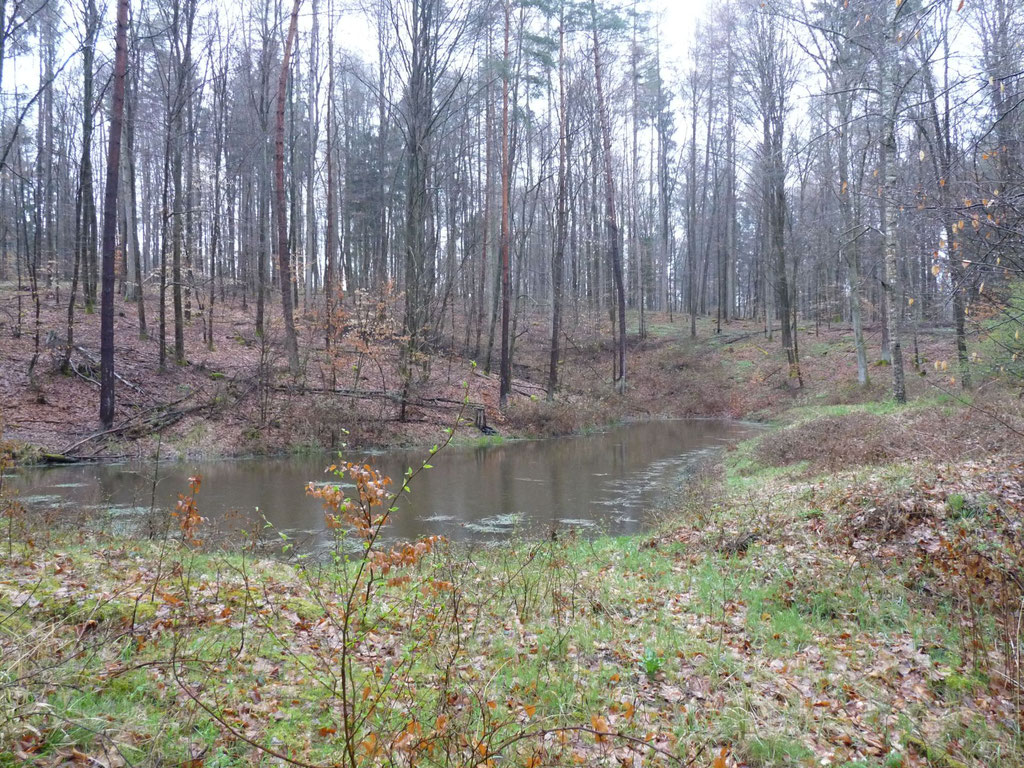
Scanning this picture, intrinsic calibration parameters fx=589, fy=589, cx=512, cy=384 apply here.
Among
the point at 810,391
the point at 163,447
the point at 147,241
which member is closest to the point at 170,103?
the point at 163,447

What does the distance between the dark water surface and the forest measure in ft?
0.71

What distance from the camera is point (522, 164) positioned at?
37.7 m

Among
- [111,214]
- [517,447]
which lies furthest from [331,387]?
[111,214]

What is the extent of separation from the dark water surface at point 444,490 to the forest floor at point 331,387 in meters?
1.32

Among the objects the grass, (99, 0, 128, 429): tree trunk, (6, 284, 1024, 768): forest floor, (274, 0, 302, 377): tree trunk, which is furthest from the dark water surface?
(274, 0, 302, 377): tree trunk

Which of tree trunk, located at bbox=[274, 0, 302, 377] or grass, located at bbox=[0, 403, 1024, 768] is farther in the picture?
tree trunk, located at bbox=[274, 0, 302, 377]

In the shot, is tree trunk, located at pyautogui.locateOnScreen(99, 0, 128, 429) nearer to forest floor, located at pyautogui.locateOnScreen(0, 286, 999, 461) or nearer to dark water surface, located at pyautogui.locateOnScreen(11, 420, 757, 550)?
forest floor, located at pyautogui.locateOnScreen(0, 286, 999, 461)

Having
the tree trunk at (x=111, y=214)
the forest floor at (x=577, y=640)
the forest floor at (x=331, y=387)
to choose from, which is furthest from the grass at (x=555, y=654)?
the tree trunk at (x=111, y=214)

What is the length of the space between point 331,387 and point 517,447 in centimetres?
663

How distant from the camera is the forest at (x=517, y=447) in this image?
11.0 feet

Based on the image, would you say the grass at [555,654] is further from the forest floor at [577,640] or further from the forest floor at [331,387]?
the forest floor at [331,387]

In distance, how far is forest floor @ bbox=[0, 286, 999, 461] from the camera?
15648mm

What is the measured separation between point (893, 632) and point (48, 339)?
2070cm

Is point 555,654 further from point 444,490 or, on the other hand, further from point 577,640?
point 444,490
